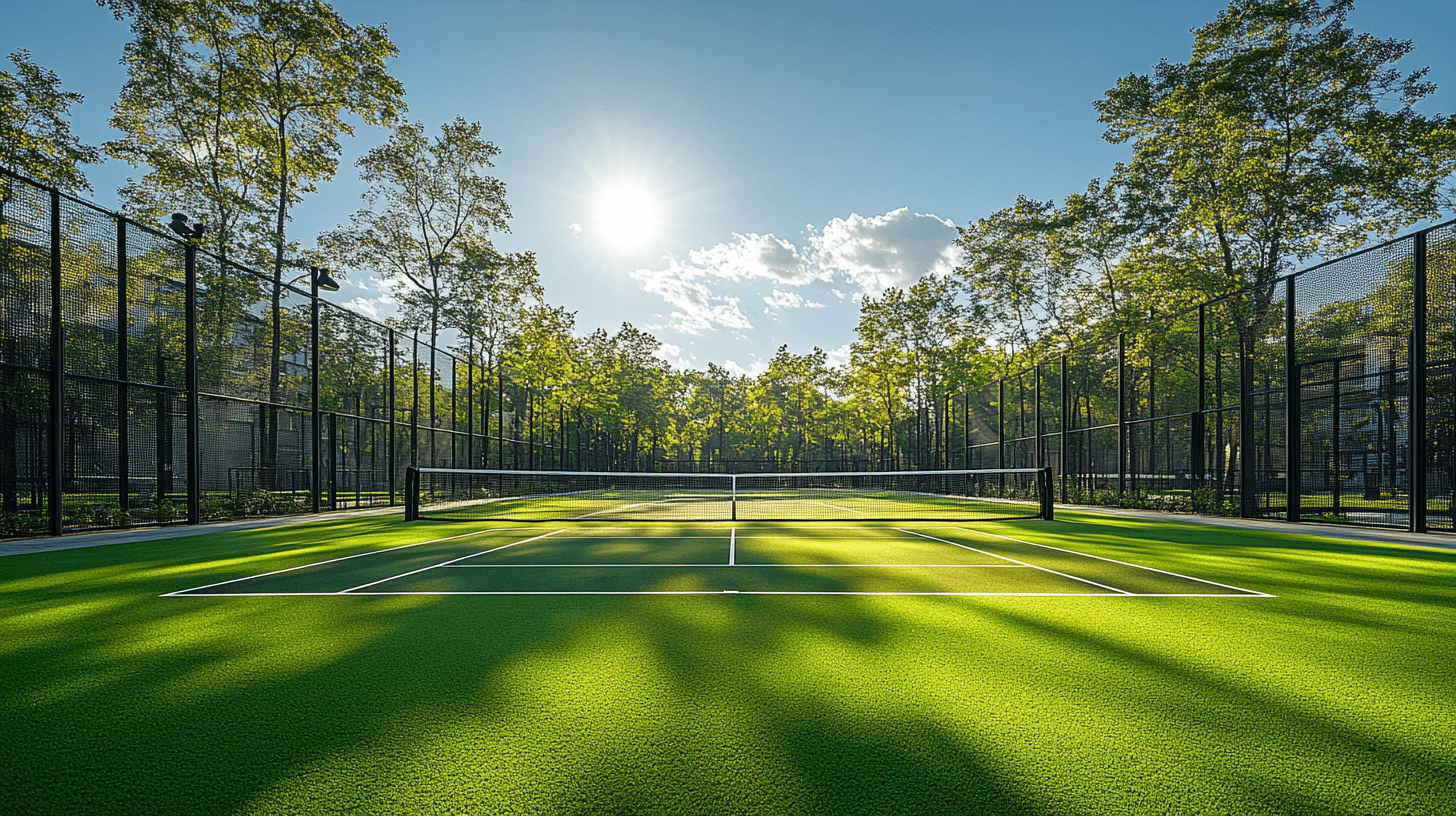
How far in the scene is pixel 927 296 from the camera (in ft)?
114

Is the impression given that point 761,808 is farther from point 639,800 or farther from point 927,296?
point 927,296

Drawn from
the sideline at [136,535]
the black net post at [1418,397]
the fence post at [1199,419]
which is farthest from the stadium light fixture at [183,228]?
the fence post at [1199,419]

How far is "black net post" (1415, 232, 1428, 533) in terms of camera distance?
9969mm

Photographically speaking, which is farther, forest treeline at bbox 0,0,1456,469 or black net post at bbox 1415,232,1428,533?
forest treeline at bbox 0,0,1456,469

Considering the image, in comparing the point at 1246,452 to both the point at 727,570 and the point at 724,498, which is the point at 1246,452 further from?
the point at 724,498

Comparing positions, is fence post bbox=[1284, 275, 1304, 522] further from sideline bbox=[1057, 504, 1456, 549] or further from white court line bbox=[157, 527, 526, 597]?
white court line bbox=[157, 527, 526, 597]

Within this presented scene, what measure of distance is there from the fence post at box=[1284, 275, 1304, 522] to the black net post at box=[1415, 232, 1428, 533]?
6.84 ft

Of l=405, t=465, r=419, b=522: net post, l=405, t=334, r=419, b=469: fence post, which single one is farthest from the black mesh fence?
l=405, t=465, r=419, b=522: net post

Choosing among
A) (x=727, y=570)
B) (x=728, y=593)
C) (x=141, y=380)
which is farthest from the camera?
(x=141, y=380)

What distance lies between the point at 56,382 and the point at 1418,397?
22417 mm

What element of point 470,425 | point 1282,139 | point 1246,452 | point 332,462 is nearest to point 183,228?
point 332,462

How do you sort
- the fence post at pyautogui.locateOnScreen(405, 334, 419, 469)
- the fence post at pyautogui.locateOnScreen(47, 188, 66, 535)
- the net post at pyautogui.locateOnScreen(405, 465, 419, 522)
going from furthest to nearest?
the fence post at pyautogui.locateOnScreen(405, 334, 419, 469) < the net post at pyautogui.locateOnScreen(405, 465, 419, 522) < the fence post at pyautogui.locateOnScreen(47, 188, 66, 535)

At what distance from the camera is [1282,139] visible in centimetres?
1781

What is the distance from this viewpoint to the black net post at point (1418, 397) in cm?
997
